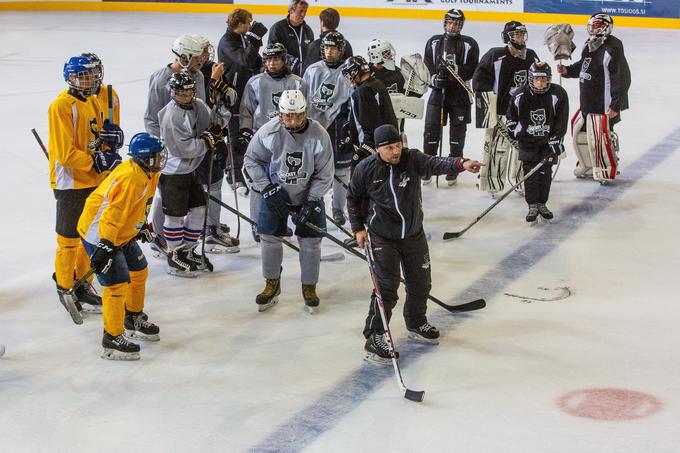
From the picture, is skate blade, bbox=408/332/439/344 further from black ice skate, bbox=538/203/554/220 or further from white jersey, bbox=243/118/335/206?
black ice skate, bbox=538/203/554/220

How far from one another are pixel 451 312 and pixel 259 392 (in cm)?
144

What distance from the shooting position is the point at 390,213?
5.07m

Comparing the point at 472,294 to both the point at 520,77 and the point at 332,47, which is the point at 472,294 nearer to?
the point at 332,47

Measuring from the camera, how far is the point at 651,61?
13328 millimetres

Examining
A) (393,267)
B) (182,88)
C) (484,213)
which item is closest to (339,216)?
(484,213)

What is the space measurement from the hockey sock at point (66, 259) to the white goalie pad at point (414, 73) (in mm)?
3350

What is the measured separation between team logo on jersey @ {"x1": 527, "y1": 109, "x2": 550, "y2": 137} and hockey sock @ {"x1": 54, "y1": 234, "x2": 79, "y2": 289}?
10.9 feet

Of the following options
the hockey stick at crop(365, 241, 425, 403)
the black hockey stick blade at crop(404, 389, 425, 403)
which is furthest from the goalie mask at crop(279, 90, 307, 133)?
the black hockey stick blade at crop(404, 389, 425, 403)

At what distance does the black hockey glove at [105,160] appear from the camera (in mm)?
5500

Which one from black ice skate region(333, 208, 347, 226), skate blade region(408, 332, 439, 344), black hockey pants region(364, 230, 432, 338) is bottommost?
skate blade region(408, 332, 439, 344)

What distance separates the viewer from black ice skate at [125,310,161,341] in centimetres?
537

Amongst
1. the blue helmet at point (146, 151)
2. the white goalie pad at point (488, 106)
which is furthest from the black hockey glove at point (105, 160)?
the white goalie pad at point (488, 106)

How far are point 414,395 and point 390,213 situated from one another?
94 centimetres

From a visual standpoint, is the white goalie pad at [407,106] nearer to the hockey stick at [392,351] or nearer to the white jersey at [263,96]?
the white jersey at [263,96]
